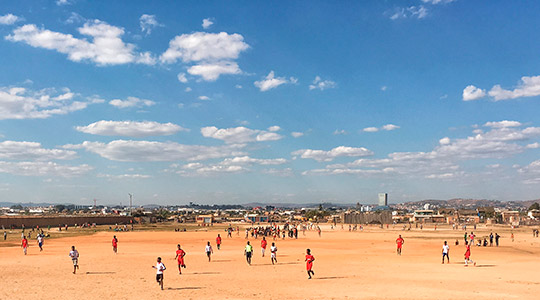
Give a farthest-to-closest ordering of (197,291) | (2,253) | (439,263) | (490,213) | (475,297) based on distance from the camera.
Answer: (490,213) < (2,253) < (439,263) < (197,291) < (475,297)

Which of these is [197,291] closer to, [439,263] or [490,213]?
[439,263]

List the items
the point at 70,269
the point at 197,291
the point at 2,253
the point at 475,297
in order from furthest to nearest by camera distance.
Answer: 1. the point at 2,253
2. the point at 70,269
3. the point at 197,291
4. the point at 475,297

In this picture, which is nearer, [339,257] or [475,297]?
[475,297]

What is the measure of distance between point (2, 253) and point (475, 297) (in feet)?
124

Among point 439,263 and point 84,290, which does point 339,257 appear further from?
point 84,290

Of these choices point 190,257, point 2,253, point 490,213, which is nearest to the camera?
point 190,257

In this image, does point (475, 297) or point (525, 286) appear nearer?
point (475, 297)

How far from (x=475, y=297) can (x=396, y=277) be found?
20.4 feet

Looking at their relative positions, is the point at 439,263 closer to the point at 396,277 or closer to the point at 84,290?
the point at 396,277

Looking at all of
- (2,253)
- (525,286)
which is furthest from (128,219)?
(525,286)

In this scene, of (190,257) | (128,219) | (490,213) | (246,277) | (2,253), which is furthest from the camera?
(490,213)

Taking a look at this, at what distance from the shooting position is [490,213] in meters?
166

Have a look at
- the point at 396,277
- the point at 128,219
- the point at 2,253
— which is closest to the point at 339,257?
the point at 396,277

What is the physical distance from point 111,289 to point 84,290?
118 cm
